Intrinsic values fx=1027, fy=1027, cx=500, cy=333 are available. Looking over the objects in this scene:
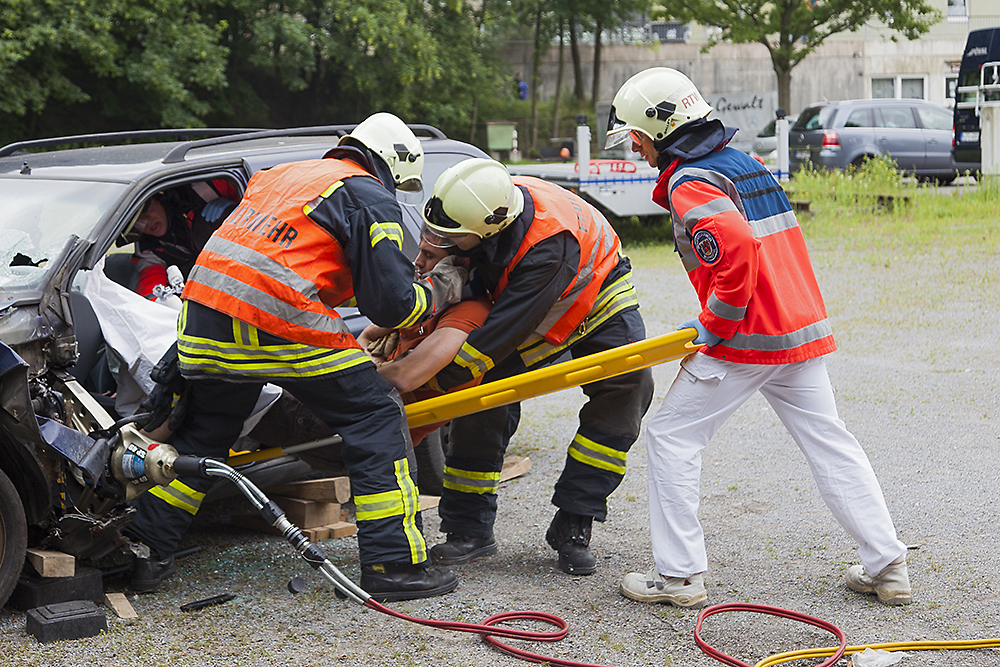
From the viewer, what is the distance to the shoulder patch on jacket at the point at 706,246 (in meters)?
3.36

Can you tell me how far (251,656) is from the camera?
10.8ft

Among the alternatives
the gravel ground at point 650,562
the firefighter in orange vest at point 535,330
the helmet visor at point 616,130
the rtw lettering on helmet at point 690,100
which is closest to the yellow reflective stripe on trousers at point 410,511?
the gravel ground at point 650,562

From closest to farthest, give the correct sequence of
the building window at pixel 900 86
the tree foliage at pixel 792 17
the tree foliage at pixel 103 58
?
the tree foliage at pixel 103 58, the tree foliage at pixel 792 17, the building window at pixel 900 86

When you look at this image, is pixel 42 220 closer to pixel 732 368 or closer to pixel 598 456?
pixel 598 456

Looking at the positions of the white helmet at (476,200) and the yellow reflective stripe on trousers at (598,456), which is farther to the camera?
the yellow reflective stripe on trousers at (598,456)

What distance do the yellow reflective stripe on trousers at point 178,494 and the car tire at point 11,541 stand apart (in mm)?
544

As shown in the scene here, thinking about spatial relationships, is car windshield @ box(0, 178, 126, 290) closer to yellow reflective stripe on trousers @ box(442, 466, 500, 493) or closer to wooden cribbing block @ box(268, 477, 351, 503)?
wooden cribbing block @ box(268, 477, 351, 503)

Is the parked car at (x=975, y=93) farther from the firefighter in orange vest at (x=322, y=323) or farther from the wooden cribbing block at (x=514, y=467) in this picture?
the firefighter in orange vest at (x=322, y=323)

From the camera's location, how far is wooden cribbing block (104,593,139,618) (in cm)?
354

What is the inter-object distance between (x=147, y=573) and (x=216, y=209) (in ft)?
6.53

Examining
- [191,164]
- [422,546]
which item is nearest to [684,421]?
[422,546]

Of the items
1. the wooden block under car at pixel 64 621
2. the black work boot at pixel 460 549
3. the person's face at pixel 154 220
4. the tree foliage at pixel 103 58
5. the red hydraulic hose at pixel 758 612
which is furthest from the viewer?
the tree foliage at pixel 103 58

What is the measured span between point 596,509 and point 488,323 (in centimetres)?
92

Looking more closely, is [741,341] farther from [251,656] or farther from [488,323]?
[251,656]
